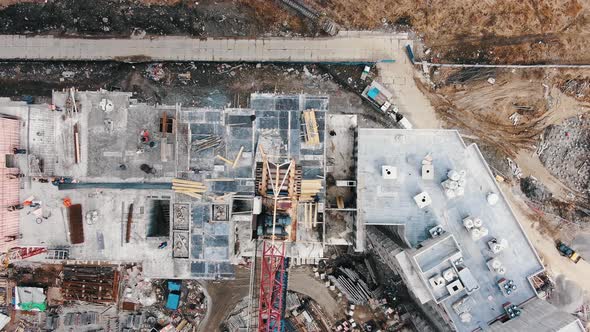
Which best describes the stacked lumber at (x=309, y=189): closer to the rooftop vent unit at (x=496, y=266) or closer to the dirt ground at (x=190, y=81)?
the dirt ground at (x=190, y=81)

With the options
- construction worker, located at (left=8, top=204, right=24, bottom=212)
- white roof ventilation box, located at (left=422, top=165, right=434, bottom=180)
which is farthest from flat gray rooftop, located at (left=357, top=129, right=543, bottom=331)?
construction worker, located at (left=8, top=204, right=24, bottom=212)

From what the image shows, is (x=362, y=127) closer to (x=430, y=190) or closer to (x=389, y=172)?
(x=389, y=172)

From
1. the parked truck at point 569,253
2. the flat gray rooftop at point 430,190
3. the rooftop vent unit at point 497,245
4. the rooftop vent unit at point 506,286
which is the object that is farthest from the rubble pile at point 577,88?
the rooftop vent unit at point 506,286

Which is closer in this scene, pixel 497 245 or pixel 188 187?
pixel 188 187

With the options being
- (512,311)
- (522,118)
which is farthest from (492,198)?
(522,118)

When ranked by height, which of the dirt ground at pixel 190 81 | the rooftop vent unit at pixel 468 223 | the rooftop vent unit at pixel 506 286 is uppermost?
the dirt ground at pixel 190 81
